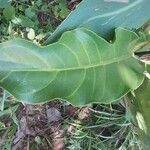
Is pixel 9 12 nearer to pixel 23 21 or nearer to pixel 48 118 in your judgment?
pixel 23 21

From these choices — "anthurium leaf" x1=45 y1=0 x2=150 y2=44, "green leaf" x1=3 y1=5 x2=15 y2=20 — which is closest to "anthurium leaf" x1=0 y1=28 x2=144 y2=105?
"anthurium leaf" x1=45 y1=0 x2=150 y2=44

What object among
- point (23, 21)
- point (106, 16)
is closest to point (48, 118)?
point (23, 21)

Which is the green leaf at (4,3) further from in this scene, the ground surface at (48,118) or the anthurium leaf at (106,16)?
the anthurium leaf at (106,16)

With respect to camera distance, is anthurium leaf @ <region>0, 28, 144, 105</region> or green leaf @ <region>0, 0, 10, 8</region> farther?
green leaf @ <region>0, 0, 10, 8</region>

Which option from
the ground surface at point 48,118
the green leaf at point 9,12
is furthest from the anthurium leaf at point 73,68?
the green leaf at point 9,12

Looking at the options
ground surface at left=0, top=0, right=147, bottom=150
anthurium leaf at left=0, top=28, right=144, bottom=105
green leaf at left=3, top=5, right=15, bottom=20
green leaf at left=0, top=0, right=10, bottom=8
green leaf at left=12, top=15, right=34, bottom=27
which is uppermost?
anthurium leaf at left=0, top=28, right=144, bottom=105

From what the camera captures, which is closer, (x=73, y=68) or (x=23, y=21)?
(x=73, y=68)

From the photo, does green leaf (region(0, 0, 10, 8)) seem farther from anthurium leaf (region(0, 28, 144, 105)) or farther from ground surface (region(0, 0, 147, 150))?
anthurium leaf (region(0, 28, 144, 105))
